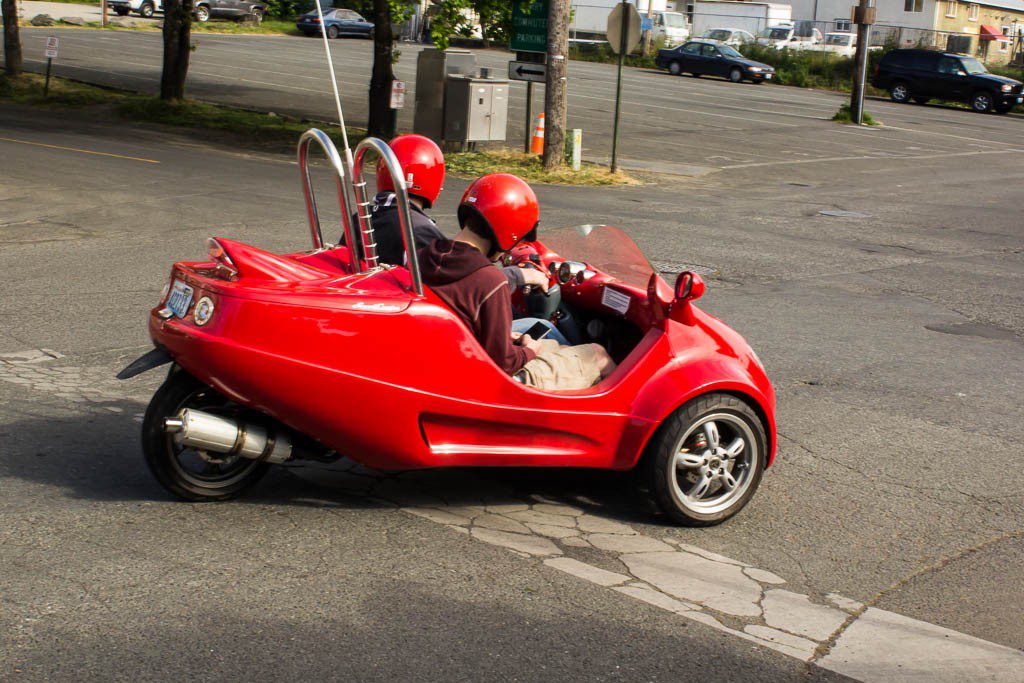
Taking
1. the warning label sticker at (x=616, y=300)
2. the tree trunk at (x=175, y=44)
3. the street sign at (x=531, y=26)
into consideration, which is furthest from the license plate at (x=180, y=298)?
the tree trunk at (x=175, y=44)

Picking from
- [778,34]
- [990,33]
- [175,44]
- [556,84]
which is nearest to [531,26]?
[556,84]

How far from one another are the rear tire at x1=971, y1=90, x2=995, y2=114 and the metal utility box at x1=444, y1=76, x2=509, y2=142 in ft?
82.5

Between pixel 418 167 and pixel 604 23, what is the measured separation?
180ft

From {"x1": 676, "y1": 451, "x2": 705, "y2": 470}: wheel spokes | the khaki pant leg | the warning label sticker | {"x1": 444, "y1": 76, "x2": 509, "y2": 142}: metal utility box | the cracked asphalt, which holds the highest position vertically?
{"x1": 444, "y1": 76, "x2": 509, "y2": 142}: metal utility box

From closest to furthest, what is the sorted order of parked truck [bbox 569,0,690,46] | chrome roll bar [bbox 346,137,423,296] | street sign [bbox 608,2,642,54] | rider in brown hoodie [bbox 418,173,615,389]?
chrome roll bar [bbox 346,137,423,296] → rider in brown hoodie [bbox 418,173,615,389] → street sign [bbox 608,2,642,54] → parked truck [bbox 569,0,690,46]

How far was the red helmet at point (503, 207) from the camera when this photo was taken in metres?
4.96

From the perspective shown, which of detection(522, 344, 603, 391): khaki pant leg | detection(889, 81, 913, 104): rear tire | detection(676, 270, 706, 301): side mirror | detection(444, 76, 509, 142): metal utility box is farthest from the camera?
detection(889, 81, 913, 104): rear tire

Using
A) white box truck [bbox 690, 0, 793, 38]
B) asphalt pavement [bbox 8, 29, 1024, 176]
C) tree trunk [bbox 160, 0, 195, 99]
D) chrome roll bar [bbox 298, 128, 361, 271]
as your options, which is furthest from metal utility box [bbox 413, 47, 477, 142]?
white box truck [bbox 690, 0, 793, 38]

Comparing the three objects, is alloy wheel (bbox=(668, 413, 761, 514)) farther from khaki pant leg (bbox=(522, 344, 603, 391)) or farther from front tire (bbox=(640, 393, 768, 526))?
khaki pant leg (bbox=(522, 344, 603, 391))

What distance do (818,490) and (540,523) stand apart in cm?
151

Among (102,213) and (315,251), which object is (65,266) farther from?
(315,251)

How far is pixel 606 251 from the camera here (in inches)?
231

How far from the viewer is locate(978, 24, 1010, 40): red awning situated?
56.3 meters

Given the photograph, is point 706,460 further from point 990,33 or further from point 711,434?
point 990,33
